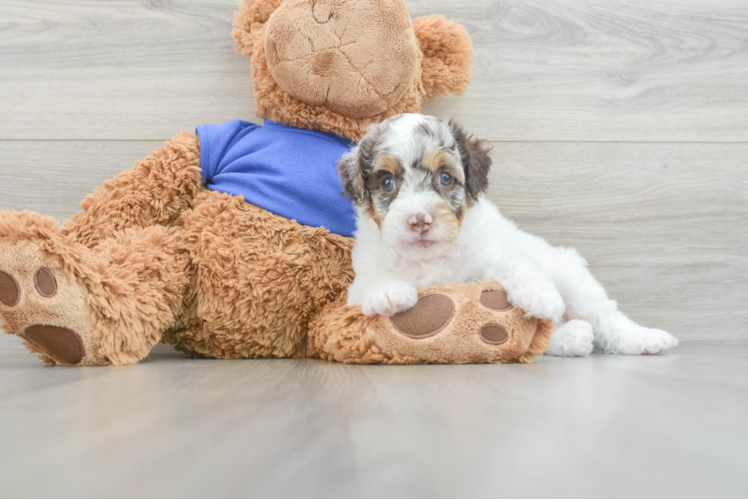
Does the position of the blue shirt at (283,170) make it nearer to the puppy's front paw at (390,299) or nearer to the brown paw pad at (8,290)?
the puppy's front paw at (390,299)

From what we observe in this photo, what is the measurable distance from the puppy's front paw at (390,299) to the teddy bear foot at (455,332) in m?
0.02

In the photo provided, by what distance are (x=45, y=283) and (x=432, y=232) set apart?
900mm

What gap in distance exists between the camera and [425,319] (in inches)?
49.4

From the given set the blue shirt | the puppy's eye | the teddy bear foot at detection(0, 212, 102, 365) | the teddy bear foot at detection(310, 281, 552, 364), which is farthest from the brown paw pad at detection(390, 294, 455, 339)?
the teddy bear foot at detection(0, 212, 102, 365)

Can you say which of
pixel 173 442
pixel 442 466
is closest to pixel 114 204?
pixel 173 442

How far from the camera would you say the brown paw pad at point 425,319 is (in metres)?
1.25

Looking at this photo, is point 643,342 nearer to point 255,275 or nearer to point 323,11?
point 255,275

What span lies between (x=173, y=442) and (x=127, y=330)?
0.84 meters

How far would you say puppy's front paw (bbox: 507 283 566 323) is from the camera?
4.03 ft

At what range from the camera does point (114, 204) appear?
1557 millimetres

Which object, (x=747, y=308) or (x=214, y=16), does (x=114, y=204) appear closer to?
(x=214, y=16)

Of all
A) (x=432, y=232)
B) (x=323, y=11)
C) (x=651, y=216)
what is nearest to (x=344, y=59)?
(x=323, y=11)

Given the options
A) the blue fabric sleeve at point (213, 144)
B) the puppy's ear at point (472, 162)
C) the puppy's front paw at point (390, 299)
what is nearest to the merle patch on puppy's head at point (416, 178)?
the puppy's ear at point (472, 162)

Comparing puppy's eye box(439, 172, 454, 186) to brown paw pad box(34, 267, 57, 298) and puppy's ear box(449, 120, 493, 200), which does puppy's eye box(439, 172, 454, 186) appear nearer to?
puppy's ear box(449, 120, 493, 200)
